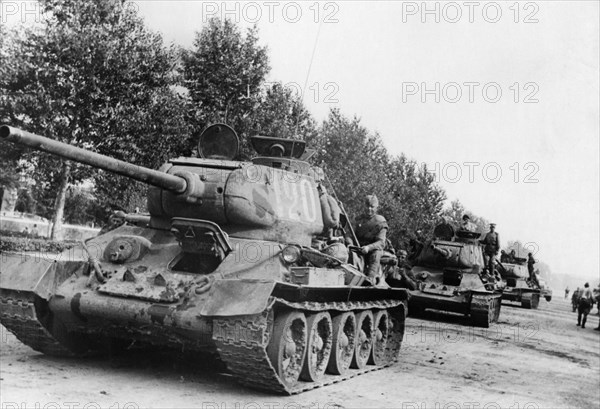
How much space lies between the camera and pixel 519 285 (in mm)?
31641

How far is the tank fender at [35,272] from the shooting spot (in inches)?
305

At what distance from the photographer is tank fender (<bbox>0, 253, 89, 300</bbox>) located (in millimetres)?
7758

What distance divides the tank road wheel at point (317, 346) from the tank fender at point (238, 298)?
1.36m

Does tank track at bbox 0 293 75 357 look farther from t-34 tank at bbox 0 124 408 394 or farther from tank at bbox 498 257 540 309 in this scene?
tank at bbox 498 257 540 309

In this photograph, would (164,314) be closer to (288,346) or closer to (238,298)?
(238,298)

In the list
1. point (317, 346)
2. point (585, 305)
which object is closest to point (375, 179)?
point (585, 305)

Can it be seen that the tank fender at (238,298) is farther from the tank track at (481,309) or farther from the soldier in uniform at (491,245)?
the soldier in uniform at (491,245)

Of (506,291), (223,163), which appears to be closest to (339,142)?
(506,291)

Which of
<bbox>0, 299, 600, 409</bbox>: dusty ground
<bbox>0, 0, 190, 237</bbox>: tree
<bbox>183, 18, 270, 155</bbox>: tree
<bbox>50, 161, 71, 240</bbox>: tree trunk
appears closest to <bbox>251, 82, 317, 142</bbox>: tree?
<bbox>183, 18, 270, 155</bbox>: tree

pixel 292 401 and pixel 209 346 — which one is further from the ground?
pixel 209 346

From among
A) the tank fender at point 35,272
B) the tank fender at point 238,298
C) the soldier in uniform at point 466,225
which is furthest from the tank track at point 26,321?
the soldier in uniform at point 466,225

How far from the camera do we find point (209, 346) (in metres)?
7.46

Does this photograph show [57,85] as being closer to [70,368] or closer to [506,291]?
[70,368]

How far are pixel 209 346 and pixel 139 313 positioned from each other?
2.89 ft
